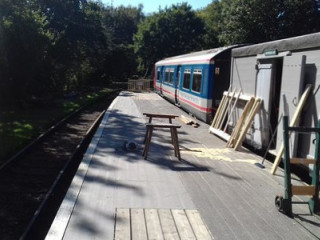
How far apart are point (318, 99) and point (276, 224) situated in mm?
2694

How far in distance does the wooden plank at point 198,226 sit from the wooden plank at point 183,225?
0.16 ft

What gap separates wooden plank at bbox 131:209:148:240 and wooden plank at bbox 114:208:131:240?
57 millimetres

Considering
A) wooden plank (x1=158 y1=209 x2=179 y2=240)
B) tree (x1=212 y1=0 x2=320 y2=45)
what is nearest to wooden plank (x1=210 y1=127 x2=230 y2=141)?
wooden plank (x1=158 y1=209 x2=179 y2=240)

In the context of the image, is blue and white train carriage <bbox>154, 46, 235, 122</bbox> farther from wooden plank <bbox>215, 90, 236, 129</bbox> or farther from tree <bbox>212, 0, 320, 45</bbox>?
tree <bbox>212, 0, 320, 45</bbox>

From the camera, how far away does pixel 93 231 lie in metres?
4.83

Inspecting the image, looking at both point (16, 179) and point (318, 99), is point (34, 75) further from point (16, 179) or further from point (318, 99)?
point (318, 99)

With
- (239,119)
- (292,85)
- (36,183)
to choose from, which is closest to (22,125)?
(36,183)

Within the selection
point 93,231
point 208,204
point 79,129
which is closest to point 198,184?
point 208,204

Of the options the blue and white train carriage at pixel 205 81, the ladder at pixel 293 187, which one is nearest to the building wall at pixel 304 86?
the ladder at pixel 293 187

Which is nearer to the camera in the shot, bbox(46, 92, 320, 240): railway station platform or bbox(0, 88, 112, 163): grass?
bbox(46, 92, 320, 240): railway station platform

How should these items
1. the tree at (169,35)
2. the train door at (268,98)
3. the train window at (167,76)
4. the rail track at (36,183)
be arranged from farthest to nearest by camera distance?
the tree at (169,35) → the train window at (167,76) → the train door at (268,98) → the rail track at (36,183)

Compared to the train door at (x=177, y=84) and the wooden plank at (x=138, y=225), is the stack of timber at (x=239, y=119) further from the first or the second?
the train door at (x=177, y=84)

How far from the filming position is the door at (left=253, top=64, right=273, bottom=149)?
30.5ft

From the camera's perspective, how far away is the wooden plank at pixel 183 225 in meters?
4.79
